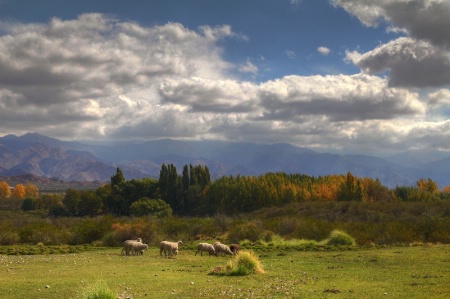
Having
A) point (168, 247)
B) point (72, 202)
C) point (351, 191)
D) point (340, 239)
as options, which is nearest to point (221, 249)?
point (168, 247)

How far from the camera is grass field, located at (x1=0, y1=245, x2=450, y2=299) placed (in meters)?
17.5

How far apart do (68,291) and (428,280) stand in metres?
16.5

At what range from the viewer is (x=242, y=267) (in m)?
23.6

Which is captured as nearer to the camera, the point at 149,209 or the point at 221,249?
the point at 221,249

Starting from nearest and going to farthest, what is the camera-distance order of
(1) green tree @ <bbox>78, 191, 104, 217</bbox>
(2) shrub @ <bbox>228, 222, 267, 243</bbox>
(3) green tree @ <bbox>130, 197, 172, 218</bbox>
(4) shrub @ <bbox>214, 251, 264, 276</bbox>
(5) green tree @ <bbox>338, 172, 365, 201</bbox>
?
(4) shrub @ <bbox>214, 251, 264, 276</bbox>, (2) shrub @ <bbox>228, 222, 267, 243</bbox>, (3) green tree @ <bbox>130, 197, 172, 218</bbox>, (5) green tree @ <bbox>338, 172, 365, 201</bbox>, (1) green tree @ <bbox>78, 191, 104, 217</bbox>

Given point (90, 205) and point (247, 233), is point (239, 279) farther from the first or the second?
point (90, 205)

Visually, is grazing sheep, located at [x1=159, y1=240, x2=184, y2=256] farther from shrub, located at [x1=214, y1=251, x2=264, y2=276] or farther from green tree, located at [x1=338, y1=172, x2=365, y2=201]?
green tree, located at [x1=338, y1=172, x2=365, y2=201]

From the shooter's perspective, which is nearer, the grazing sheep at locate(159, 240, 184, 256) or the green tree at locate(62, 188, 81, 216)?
the grazing sheep at locate(159, 240, 184, 256)

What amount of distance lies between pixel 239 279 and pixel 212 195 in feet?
308

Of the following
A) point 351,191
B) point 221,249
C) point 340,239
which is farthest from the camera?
point 351,191

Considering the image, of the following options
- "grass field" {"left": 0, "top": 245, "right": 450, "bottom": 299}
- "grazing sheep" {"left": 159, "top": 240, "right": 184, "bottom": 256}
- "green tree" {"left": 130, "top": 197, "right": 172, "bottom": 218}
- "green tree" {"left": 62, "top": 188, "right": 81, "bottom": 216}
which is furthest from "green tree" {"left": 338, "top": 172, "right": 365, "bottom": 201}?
"grazing sheep" {"left": 159, "top": 240, "right": 184, "bottom": 256}

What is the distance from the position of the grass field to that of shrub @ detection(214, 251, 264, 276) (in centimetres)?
64

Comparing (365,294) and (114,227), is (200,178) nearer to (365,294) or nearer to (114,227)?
(114,227)

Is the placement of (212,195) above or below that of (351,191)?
below
